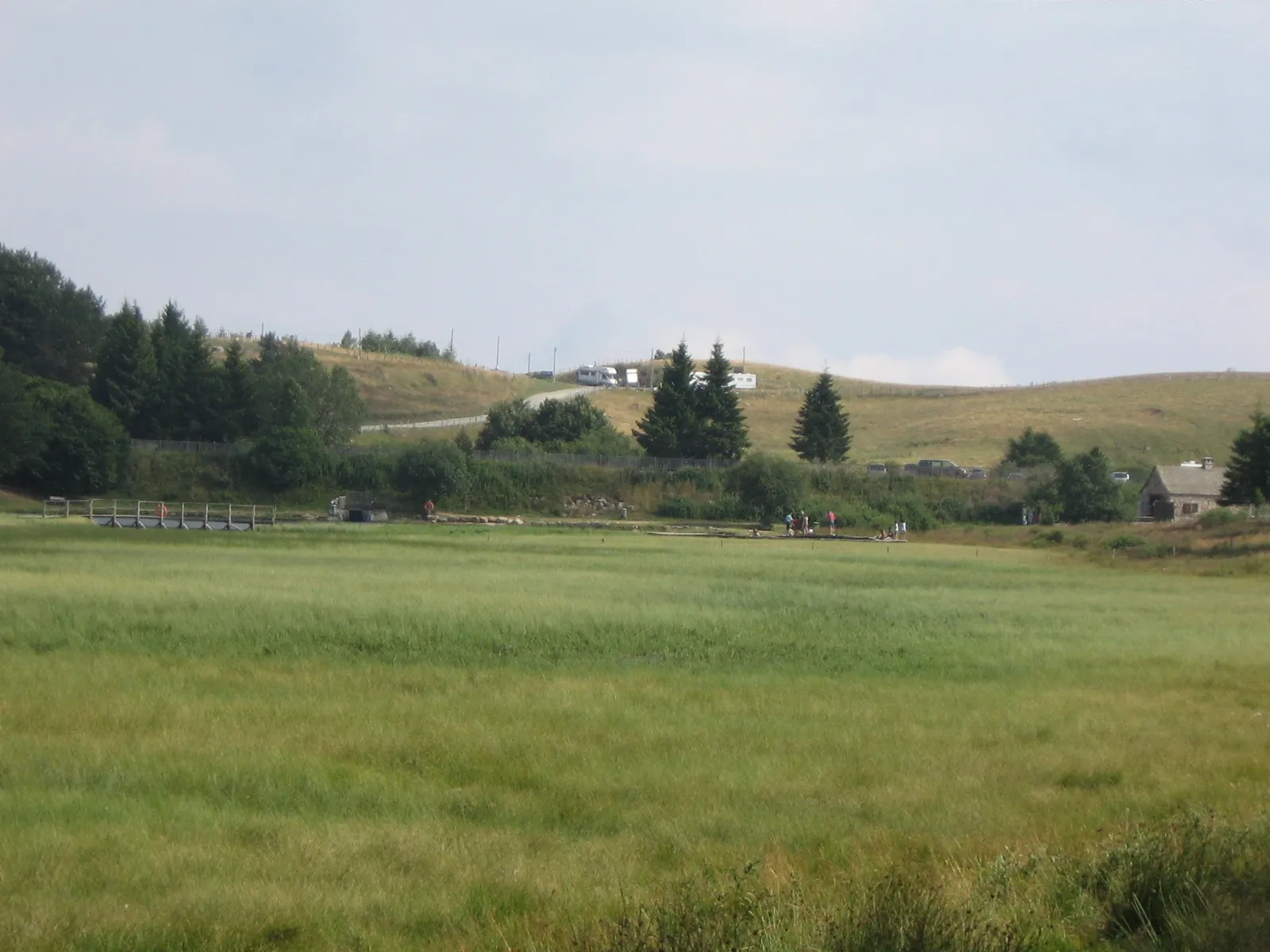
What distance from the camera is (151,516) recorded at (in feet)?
212

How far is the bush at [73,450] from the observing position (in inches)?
3017

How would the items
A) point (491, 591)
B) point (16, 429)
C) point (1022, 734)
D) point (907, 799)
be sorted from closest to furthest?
point (907, 799) < point (1022, 734) < point (491, 591) < point (16, 429)

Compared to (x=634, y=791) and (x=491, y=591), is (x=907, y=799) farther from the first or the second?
(x=491, y=591)

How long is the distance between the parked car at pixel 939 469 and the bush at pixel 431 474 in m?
35.8

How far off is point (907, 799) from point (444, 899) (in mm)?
4234

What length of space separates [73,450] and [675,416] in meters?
41.1

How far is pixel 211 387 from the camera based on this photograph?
9081cm

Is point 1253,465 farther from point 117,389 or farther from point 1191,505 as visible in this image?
point 117,389

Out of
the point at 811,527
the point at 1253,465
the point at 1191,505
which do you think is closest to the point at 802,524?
the point at 811,527

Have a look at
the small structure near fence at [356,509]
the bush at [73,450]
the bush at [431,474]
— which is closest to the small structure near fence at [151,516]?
the small structure near fence at [356,509]

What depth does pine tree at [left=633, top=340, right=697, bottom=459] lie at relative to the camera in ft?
316

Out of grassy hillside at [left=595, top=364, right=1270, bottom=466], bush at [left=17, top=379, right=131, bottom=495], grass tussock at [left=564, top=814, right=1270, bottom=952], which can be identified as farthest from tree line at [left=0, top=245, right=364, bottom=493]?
grass tussock at [left=564, top=814, right=1270, bottom=952]

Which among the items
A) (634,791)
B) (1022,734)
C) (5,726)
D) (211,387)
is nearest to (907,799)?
(634,791)

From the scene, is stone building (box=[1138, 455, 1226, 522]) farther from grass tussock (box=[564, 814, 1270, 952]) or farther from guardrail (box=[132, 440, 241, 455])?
grass tussock (box=[564, 814, 1270, 952])
